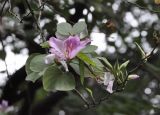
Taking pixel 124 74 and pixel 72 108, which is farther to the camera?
pixel 72 108

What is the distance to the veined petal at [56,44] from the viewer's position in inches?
60.7

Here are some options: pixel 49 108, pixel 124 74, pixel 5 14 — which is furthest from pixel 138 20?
pixel 124 74

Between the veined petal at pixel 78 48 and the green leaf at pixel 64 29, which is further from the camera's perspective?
the green leaf at pixel 64 29

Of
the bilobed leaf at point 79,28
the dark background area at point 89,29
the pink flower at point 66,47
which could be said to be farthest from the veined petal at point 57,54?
the dark background area at point 89,29

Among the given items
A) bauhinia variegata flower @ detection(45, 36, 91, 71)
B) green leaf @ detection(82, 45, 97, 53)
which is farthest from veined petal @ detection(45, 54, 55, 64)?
green leaf @ detection(82, 45, 97, 53)

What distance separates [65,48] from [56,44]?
0.11 ft

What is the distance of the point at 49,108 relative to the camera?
15.6ft

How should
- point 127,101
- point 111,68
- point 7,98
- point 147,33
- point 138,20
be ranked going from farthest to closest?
point 138,20 < point 127,101 < point 7,98 < point 147,33 < point 111,68

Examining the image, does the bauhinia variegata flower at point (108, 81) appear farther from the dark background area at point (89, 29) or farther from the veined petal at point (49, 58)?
the dark background area at point (89, 29)

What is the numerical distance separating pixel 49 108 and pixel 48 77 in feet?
10.7

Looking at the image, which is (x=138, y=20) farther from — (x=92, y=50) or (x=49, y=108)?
(x=92, y=50)

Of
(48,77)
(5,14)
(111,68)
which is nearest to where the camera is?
(48,77)

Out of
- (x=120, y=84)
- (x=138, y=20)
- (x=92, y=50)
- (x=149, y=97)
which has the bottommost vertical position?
(x=149, y=97)

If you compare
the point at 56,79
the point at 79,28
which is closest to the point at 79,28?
the point at 79,28
